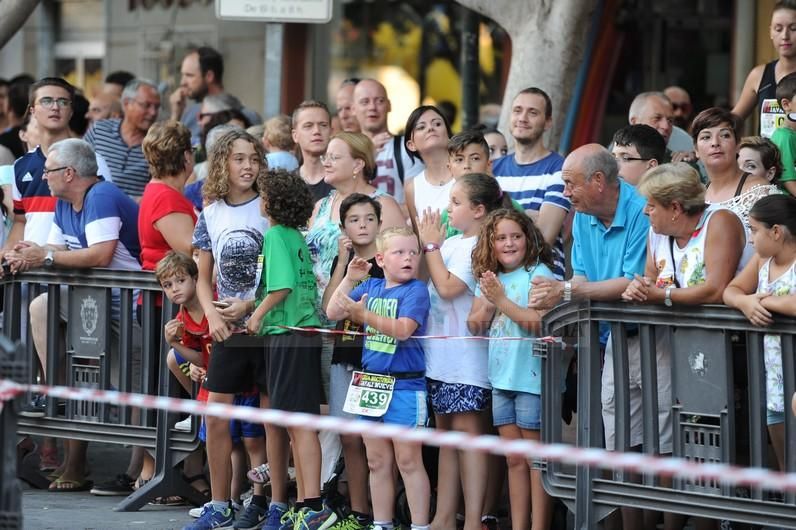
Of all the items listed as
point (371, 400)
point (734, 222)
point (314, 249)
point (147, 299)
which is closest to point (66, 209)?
point (147, 299)

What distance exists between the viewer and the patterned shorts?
7.49 m

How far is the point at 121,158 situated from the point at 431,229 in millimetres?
3633

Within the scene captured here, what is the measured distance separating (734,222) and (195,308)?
293 cm

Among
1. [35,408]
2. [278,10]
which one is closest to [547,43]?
[278,10]

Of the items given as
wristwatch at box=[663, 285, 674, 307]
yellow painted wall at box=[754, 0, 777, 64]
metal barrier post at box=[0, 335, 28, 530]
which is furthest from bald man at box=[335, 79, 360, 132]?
metal barrier post at box=[0, 335, 28, 530]

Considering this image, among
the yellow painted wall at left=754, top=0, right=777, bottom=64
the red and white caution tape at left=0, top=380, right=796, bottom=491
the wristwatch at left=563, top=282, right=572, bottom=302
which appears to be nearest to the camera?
the red and white caution tape at left=0, top=380, right=796, bottom=491

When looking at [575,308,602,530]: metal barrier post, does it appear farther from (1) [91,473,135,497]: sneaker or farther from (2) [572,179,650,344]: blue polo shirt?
(1) [91,473,135,497]: sneaker

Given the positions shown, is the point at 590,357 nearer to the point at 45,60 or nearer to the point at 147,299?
the point at 147,299

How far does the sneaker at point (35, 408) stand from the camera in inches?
346

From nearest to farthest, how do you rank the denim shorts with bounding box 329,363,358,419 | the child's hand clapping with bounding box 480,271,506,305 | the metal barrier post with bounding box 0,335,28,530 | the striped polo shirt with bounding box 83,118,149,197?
the metal barrier post with bounding box 0,335,28,530 → the child's hand clapping with bounding box 480,271,506,305 → the denim shorts with bounding box 329,363,358,419 → the striped polo shirt with bounding box 83,118,149,197

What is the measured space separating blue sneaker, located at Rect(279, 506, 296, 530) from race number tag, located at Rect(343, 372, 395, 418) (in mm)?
630

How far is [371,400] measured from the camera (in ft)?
24.4

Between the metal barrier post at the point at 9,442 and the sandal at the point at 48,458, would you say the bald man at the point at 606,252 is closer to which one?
the metal barrier post at the point at 9,442

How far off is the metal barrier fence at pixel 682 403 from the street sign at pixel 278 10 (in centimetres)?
369
